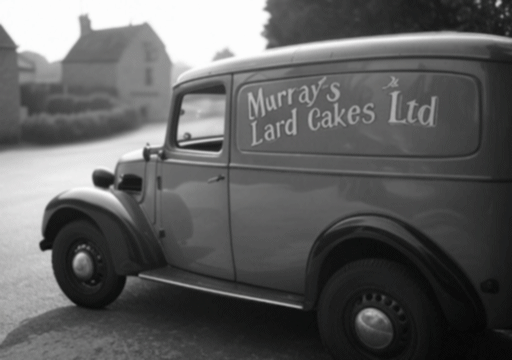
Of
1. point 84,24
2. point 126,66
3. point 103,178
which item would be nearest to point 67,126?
point 126,66

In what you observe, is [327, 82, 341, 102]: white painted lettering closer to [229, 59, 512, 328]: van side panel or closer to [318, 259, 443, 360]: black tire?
[229, 59, 512, 328]: van side panel

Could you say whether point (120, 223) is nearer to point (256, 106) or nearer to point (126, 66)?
point (256, 106)

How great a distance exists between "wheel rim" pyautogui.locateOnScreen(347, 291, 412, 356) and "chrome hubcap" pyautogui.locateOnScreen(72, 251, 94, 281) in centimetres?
240

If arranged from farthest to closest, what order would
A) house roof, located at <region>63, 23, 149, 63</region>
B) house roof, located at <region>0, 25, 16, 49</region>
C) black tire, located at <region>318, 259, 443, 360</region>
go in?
house roof, located at <region>63, 23, 149, 63</region> < house roof, located at <region>0, 25, 16, 49</region> < black tire, located at <region>318, 259, 443, 360</region>

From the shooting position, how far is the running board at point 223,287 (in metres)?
4.42

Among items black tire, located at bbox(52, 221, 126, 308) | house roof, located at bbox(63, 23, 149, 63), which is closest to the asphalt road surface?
black tire, located at bbox(52, 221, 126, 308)

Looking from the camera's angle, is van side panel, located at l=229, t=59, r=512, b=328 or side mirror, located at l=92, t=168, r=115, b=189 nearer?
van side panel, located at l=229, t=59, r=512, b=328

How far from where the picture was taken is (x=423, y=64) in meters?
3.93

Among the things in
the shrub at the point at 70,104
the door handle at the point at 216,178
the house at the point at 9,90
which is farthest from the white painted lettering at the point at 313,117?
the shrub at the point at 70,104

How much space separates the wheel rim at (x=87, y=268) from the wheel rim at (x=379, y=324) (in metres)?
2.32

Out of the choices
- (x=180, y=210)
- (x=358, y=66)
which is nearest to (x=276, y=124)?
(x=358, y=66)

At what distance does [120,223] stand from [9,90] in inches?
1171

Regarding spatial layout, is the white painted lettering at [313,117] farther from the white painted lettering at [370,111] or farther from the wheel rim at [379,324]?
the wheel rim at [379,324]

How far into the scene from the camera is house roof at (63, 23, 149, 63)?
52.4 m
